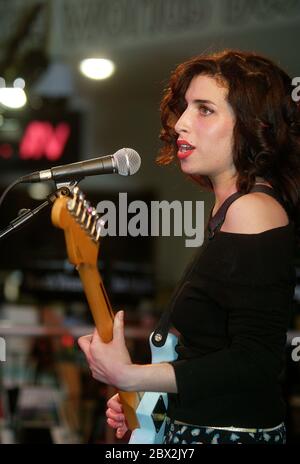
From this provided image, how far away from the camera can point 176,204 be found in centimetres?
208

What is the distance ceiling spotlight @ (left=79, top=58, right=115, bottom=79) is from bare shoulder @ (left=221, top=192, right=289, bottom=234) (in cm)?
210

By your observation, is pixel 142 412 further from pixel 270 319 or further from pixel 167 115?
pixel 167 115

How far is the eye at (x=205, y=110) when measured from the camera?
52.5 inches

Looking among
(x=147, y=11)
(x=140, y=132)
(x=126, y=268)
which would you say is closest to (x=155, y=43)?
(x=147, y=11)

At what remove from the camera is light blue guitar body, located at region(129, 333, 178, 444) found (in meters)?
1.33

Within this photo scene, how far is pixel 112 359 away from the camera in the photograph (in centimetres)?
119

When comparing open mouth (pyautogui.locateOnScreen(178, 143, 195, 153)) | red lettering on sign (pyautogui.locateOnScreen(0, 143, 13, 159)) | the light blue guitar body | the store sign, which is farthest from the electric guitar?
red lettering on sign (pyautogui.locateOnScreen(0, 143, 13, 159))

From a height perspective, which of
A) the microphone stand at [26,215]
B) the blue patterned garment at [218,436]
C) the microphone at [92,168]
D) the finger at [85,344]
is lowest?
the blue patterned garment at [218,436]

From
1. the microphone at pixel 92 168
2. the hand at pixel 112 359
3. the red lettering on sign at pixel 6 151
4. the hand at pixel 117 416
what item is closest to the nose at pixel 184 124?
the microphone at pixel 92 168

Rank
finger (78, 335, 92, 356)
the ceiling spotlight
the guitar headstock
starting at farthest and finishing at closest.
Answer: the ceiling spotlight → finger (78, 335, 92, 356) → the guitar headstock

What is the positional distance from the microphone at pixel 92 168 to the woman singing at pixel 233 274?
108 millimetres

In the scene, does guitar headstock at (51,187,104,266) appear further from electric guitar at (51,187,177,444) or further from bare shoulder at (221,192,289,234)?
bare shoulder at (221,192,289,234)

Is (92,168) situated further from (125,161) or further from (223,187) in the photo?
(223,187)

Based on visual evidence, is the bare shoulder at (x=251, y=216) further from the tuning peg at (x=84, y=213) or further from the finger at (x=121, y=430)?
the finger at (x=121, y=430)
